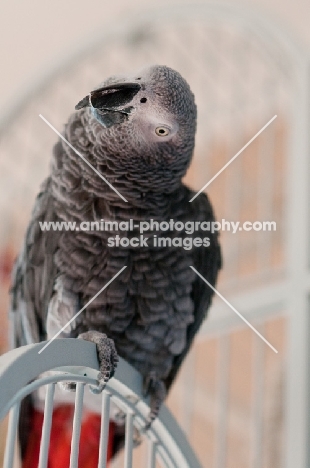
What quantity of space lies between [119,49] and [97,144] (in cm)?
36

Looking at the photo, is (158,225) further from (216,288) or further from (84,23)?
(84,23)

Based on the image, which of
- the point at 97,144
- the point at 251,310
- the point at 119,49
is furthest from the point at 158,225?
the point at 119,49

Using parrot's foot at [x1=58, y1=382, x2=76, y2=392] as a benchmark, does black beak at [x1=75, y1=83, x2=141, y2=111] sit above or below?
above

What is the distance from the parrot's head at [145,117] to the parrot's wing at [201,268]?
8 cm

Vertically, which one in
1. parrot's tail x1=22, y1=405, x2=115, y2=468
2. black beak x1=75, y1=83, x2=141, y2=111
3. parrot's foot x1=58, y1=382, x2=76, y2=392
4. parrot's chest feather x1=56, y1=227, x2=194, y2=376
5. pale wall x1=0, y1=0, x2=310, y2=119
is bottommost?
parrot's tail x1=22, y1=405, x2=115, y2=468

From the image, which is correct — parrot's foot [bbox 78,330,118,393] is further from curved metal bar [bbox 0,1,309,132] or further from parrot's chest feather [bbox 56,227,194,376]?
curved metal bar [bbox 0,1,309,132]

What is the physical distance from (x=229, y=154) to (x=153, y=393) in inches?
13.2

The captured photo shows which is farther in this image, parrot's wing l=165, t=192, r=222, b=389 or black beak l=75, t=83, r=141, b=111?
parrot's wing l=165, t=192, r=222, b=389

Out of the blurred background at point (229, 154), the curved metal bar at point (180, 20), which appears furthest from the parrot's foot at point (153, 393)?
the curved metal bar at point (180, 20)

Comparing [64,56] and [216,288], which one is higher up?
[64,56]

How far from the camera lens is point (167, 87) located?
0.51 metres

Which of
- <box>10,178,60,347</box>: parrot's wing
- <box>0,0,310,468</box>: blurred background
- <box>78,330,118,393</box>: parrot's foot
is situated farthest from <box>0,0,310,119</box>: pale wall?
<box>78,330,118,393</box>: parrot's foot

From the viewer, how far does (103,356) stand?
516mm

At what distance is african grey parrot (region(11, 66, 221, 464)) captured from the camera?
0.52 metres
